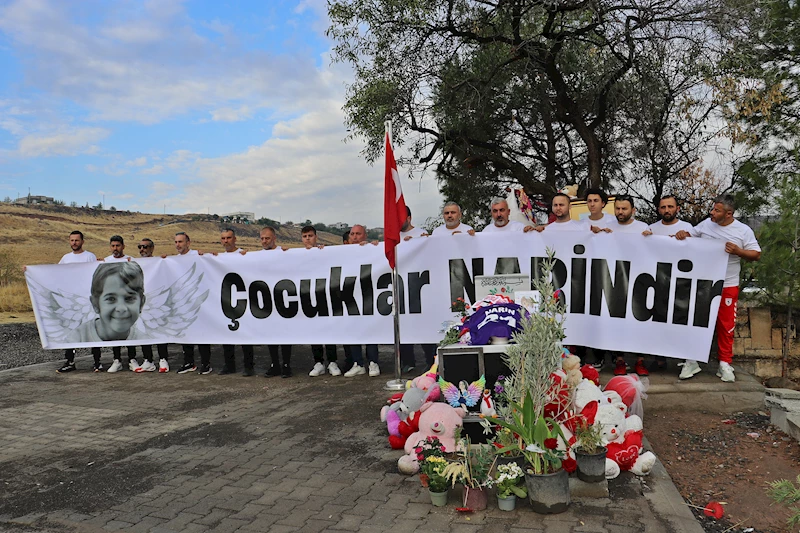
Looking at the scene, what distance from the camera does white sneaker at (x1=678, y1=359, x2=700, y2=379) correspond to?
21.5 feet

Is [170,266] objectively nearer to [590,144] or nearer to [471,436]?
[471,436]

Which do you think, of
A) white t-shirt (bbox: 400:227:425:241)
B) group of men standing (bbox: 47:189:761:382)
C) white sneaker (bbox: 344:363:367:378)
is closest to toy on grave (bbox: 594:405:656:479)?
group of men standing (bbox: 47:189:761:382)

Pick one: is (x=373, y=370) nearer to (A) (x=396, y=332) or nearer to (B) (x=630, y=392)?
(A) (x=396, y=332)

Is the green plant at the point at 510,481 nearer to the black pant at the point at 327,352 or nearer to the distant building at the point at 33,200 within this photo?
the black pant at the point at 327,352

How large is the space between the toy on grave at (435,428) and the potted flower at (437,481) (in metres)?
0.39

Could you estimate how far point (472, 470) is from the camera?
12.7 feet

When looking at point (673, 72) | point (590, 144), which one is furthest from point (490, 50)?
point (673, 72)

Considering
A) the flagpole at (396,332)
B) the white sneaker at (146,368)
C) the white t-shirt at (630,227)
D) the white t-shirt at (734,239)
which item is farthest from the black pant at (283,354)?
the white t-shirt at (734,239)

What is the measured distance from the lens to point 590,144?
13.3m

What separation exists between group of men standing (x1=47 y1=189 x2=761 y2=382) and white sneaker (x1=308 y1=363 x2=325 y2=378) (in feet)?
0.05

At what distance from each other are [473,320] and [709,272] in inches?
121

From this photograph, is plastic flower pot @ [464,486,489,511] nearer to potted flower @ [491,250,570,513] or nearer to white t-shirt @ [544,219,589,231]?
potted flower @ [491,250,570,513]

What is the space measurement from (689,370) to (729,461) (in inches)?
69.3

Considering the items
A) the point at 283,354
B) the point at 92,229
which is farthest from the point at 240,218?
the point at 283,354
